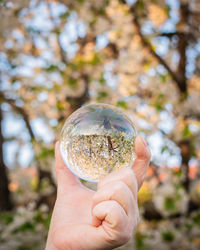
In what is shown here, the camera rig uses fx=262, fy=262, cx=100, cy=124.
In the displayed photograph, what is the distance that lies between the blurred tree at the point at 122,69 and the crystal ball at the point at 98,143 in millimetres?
1799

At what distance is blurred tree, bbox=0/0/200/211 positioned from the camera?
321cm

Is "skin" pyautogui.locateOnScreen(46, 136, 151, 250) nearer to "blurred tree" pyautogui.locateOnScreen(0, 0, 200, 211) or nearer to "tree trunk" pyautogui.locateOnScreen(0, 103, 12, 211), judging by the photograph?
"blurred tree" pyautogui.locateOnScreen(0, 0, 200, 211)

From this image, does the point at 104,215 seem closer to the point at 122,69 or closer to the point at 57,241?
the point at 57,241

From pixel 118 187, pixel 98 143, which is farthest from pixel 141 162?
pixel 118 187

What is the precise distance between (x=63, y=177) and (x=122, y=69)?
2929 mm

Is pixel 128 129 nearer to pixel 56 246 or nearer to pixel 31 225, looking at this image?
pixel 56 246

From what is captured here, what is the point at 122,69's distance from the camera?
13.0 ft

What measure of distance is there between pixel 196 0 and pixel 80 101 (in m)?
2.04

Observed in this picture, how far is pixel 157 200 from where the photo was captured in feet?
10.9

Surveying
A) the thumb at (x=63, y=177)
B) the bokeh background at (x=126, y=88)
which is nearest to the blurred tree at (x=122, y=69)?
the bokeh background at (x=126, y=88)

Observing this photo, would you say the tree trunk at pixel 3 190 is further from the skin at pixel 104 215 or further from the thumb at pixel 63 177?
the skin at pixel 104 215

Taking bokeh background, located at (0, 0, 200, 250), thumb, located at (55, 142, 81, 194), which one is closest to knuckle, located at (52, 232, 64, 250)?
thumb, located at (55, 142, 81, 194)

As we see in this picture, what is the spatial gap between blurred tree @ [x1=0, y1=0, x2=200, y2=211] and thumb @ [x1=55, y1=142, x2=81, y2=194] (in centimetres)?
171

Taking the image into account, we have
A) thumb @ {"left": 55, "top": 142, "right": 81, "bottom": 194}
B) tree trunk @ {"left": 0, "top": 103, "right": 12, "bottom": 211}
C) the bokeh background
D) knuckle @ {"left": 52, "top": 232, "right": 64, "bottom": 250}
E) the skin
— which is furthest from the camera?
tree trunk @ {"left": 0, "top": 103, "right": 12, "bottom": 211}
